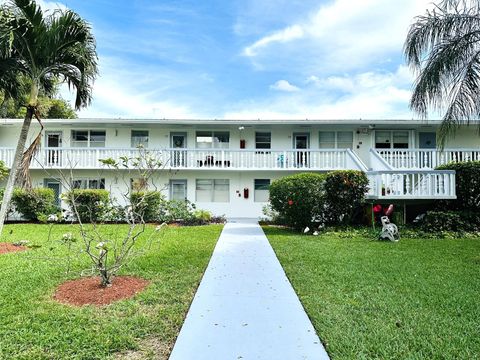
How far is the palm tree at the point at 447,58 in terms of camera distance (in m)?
8.78

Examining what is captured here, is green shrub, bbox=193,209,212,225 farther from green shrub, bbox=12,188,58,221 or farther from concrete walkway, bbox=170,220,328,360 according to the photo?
concrete walkway, bbox=170,220,328,360

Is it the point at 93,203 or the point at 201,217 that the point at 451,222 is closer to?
the point at 201,217

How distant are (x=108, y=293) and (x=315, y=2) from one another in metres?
12.1

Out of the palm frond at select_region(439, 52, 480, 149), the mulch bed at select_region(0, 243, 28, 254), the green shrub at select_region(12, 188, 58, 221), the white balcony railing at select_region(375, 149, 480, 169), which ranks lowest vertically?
the mulch bed at select_region(0, 243, 28, 254)

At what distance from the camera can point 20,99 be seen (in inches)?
369

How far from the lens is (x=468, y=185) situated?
1207 centimetres

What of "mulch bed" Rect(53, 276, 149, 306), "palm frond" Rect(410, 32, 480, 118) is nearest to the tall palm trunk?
"mulch bed" Rect(53, 276, 149, 306)

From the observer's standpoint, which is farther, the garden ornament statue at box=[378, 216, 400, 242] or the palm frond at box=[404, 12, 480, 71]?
the garden ornament statue at box=[378, 216, 400, 242]

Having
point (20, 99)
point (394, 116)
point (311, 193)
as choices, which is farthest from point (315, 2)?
point (20, 99)

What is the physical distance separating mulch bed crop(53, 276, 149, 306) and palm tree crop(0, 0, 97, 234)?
399cm

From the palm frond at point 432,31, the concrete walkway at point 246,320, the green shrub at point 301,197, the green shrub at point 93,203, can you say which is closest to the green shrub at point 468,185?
the palm frond at point 432,31

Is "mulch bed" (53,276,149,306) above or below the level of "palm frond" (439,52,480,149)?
below

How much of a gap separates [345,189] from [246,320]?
8.53 m

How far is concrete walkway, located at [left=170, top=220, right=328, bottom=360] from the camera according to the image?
11.1 ft
